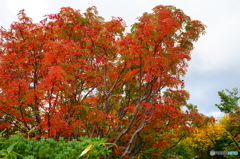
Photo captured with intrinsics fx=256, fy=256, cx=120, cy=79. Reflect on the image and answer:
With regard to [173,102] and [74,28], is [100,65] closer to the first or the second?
[74,28]

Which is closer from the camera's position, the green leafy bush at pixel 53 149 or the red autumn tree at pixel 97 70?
the green leafy bush at pixel 53 149

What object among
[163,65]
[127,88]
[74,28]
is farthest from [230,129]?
[74,28]

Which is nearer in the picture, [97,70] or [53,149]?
[53,149]

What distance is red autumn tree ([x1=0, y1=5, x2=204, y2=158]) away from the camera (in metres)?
9.13

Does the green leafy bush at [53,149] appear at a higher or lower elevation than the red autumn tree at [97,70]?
lower

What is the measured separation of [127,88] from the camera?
37.4 feet

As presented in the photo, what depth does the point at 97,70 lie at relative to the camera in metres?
10.9

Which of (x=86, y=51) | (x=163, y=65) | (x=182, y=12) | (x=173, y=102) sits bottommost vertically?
(x=173, y=102)

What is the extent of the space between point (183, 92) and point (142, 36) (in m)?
3.60

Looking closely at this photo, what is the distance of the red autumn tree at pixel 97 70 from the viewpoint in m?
9.13

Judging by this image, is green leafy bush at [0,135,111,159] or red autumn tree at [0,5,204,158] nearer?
green leafy bush at [0,135,111,159]

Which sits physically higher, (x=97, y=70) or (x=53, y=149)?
(x=97, y=70)

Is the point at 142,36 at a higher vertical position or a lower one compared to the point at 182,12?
lower

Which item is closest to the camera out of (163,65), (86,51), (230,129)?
(163,65)
